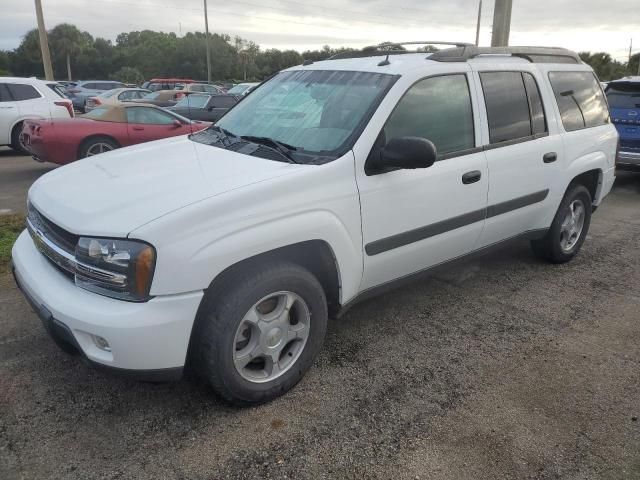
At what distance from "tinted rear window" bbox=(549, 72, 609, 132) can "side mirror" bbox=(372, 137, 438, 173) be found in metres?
2.17

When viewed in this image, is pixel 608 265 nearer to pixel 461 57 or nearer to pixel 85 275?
pixel 461 57

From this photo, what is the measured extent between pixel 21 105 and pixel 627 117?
444 inches

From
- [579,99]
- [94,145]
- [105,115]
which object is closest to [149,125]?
[105,115]

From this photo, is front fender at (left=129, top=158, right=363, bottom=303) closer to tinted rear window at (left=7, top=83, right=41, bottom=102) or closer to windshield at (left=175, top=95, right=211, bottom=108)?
tinted rear window at (left=7, top=83, right=41, bottom=102)

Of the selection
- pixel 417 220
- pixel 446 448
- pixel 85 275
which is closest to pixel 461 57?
pixel 417 220

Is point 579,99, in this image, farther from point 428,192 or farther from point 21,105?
point 21,105

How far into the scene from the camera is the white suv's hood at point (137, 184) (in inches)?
97.3

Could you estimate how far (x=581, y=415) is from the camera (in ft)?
9.32

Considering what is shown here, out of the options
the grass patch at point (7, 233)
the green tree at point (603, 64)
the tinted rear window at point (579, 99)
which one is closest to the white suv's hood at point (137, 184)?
the grass patch at point (7, 233)

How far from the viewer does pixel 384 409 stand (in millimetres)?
2852

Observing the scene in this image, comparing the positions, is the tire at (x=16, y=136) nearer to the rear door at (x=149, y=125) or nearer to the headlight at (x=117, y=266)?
the rear door at (x=149, y=125)

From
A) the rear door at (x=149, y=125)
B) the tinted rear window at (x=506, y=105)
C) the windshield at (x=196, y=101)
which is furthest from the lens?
the windshield at (x=196, y=101)

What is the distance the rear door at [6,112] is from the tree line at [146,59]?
158ft

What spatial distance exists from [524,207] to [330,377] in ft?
7.06
